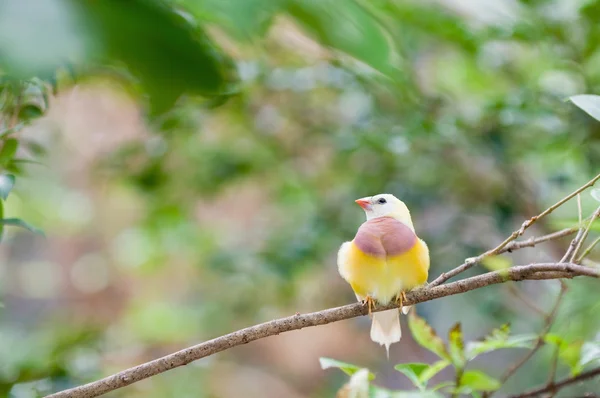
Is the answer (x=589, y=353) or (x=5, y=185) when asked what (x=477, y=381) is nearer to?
(x=589, y=353)

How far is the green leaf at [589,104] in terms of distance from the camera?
19.0 inches

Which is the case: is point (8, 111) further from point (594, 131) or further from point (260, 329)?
point (594, 131)

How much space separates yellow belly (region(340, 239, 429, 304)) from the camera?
0.60 metres

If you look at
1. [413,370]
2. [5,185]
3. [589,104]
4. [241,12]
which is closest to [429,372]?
[413,370]

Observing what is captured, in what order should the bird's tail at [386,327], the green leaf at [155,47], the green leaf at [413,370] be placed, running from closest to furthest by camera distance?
the green leaf at [155,47] < the green leaf at [413,370] < the bird's tail at [386,327]

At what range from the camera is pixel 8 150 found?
618 mm

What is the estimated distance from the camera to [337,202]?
148 cm

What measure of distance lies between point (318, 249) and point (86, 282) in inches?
89.3

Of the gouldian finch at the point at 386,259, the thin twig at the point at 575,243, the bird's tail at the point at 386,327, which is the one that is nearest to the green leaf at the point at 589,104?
the thin twig at the point at 575,243

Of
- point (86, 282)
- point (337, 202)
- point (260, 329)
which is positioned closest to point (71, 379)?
point (260, 329)

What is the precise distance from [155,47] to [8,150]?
0.55 meters

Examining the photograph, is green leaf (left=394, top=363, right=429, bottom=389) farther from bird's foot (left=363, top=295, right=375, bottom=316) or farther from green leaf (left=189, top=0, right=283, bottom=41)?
green leaf (left=189, top=0, right=283, bottom=41)

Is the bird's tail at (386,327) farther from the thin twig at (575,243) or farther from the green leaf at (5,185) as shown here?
the green leaf at (5,185)

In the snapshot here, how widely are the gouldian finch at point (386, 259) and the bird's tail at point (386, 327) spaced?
10 centimetres
